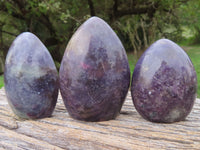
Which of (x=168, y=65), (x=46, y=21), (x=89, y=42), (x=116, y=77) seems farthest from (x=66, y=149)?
(x=46, y=21)

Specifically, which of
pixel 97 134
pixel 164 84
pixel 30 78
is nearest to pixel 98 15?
pixel 30 78

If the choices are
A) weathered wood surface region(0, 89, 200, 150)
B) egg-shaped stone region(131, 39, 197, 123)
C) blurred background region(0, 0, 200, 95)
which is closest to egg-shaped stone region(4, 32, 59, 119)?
weathered wood surface region(0, 89, 200, 150)

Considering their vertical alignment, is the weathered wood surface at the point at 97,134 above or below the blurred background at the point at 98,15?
below

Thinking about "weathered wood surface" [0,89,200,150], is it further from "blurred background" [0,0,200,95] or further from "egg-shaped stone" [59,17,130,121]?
"blurred background" [0,0,200,95]

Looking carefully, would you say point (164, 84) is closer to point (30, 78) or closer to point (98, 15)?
point (30, 78)

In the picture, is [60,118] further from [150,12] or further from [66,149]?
[150,12]

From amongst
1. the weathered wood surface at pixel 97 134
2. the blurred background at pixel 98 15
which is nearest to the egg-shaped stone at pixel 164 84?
the weathered wood surface at pixel 97 134

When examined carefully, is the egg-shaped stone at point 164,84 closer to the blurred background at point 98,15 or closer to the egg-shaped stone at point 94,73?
the egg-shaped stone at point 94,73
